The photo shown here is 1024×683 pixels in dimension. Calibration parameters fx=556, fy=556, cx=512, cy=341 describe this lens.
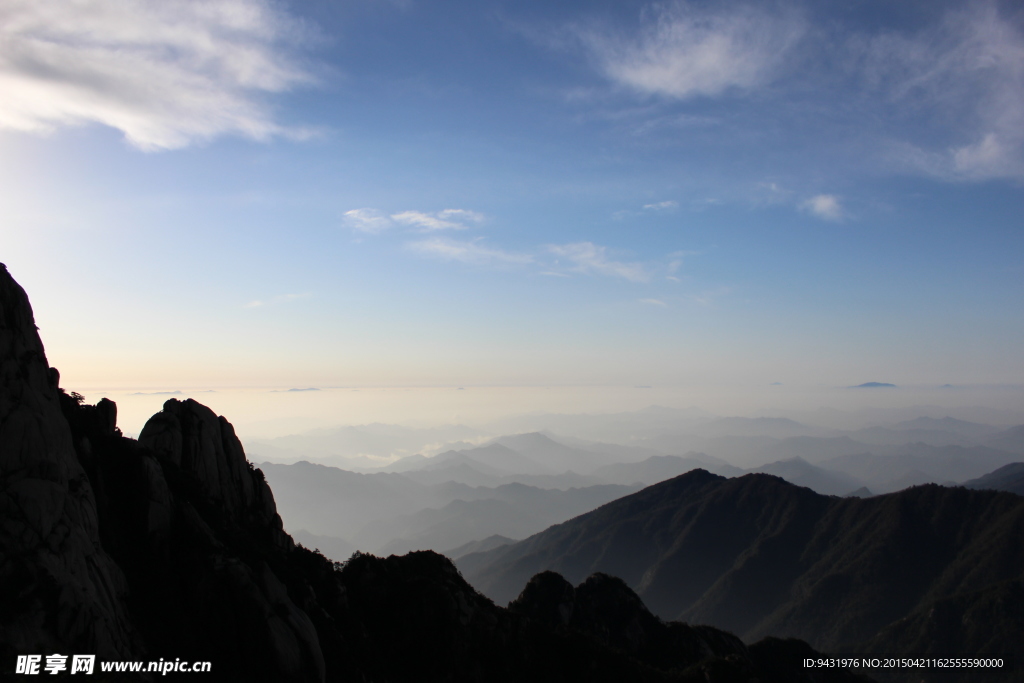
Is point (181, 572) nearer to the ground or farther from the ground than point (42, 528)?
nearer to the ground

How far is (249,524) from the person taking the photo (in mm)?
64875

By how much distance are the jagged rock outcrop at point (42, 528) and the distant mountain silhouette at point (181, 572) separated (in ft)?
0.29

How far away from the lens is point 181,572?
46.3 meters

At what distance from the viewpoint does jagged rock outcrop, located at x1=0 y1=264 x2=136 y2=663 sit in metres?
32.6

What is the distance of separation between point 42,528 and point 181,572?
13.7m

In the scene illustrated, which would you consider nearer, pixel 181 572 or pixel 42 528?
pixel 42 528

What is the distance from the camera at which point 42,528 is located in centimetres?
3497

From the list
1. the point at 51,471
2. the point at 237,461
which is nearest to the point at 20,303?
the point at 51,471

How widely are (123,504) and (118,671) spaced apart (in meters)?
16.8

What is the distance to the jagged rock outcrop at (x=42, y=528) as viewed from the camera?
3256 centimetres

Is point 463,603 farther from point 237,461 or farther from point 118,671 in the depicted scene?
point 118,671

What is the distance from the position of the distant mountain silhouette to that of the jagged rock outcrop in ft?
0.29

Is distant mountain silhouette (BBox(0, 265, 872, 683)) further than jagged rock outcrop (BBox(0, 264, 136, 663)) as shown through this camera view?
Yes

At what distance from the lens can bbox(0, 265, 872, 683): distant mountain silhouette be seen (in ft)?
114
